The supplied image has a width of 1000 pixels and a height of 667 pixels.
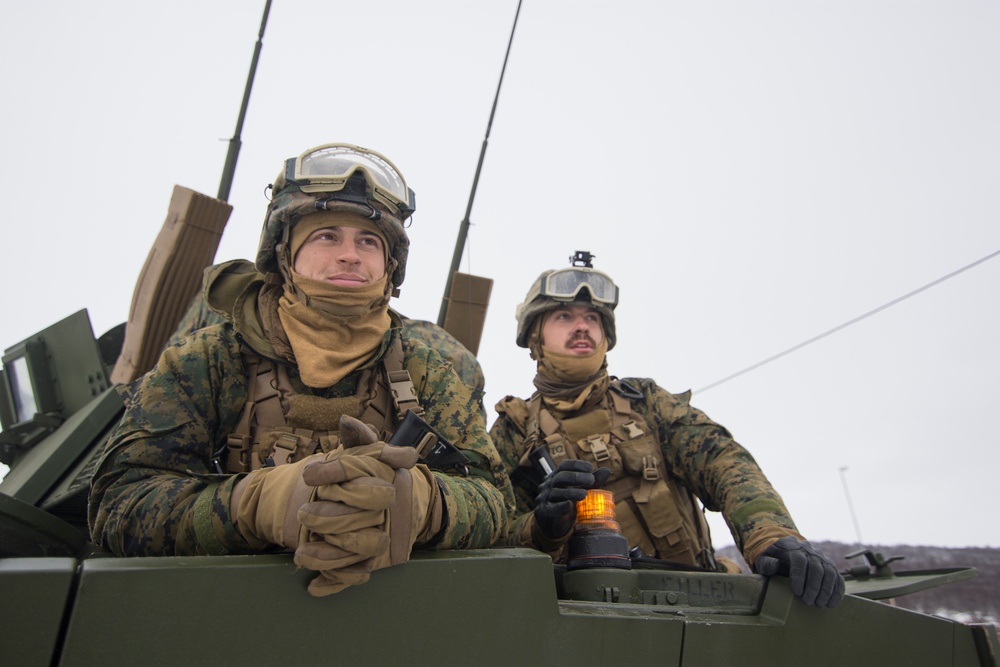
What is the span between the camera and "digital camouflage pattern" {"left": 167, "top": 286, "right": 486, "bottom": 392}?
13.7 feet

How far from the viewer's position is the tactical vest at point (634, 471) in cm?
376

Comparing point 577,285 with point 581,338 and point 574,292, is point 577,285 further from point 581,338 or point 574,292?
point 581,338

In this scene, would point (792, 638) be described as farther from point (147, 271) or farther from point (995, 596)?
point (995, 596)

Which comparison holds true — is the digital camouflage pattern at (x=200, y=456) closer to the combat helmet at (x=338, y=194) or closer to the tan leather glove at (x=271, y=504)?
the tan leather glove at (x=271, y=504)

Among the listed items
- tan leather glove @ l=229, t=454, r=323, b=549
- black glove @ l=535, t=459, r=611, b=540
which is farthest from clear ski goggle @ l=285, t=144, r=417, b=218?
tan leather glove @ l=229, t=454, r=323, b=549

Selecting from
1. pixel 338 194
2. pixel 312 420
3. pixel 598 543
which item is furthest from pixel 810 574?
pixel 338 194

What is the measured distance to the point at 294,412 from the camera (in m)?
2.44

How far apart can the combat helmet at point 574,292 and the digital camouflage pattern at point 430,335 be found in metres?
0.45

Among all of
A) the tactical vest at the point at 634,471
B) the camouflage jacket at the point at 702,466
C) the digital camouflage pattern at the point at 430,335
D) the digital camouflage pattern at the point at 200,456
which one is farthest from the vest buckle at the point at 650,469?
the digital camouflage pattern at the point at 200,456

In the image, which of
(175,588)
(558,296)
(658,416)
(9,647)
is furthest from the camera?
(558,296)

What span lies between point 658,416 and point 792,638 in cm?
199

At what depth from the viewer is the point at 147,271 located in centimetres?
461

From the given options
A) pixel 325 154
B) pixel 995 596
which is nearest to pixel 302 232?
pixel 325 154

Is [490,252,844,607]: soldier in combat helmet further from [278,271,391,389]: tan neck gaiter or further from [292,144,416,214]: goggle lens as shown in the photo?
[292,144,416,214]: goggle lens
